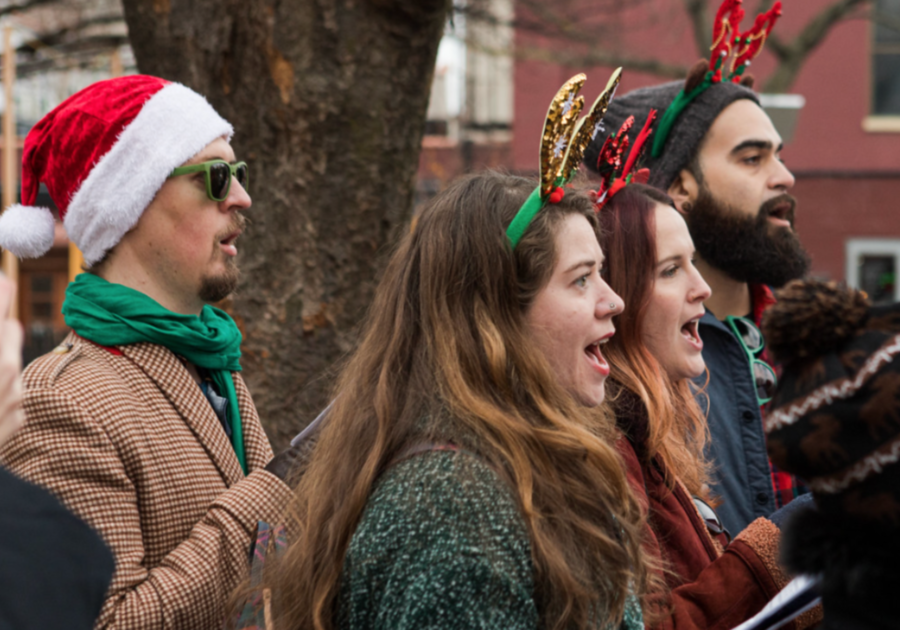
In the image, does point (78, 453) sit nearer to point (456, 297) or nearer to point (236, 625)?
point (236, 625)

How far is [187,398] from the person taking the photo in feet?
6.85

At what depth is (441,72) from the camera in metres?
13.2

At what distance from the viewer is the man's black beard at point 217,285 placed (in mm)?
2217

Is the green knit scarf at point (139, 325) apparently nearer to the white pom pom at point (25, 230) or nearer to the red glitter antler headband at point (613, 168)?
the white pom pom at point (25, 230)

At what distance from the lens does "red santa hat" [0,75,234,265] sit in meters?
2.17

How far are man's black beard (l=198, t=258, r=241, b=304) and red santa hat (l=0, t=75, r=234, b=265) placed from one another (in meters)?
0.22

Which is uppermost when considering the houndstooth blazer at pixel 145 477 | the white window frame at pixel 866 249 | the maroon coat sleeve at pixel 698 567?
the houndstooth blazer at pixel 145 477

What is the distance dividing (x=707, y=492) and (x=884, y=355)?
1432 millimetres

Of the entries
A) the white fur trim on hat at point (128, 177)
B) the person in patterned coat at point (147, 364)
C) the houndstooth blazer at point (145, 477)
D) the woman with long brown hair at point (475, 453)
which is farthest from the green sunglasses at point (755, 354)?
the white fur trim on hat at point (128, 177)

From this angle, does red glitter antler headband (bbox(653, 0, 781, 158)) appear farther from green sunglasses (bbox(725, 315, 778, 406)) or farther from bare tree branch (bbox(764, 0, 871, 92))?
bare tree branch (bbox(764, 0, 871, 92))

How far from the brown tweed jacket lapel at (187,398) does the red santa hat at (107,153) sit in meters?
0.30

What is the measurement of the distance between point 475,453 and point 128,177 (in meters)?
1.15

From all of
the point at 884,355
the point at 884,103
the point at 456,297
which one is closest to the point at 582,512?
the point at 456,297

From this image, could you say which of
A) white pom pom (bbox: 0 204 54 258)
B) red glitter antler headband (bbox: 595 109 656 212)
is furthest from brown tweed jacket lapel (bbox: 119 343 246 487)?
red glitter antler headband (bbox: 595 109 656 212)
